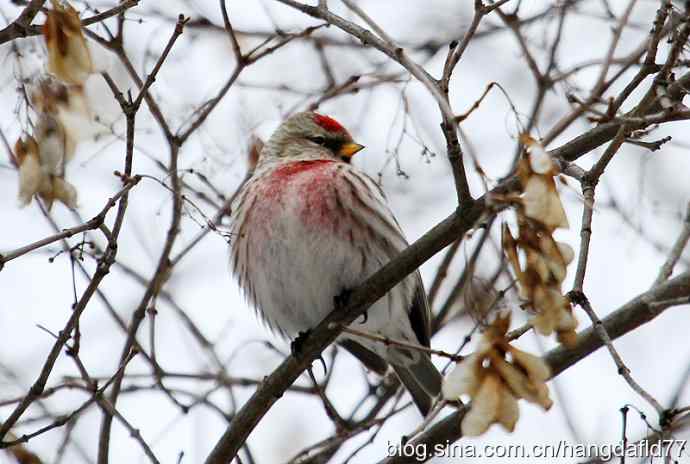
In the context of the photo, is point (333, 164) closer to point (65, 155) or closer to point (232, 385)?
point (232, 385)

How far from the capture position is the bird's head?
603cm

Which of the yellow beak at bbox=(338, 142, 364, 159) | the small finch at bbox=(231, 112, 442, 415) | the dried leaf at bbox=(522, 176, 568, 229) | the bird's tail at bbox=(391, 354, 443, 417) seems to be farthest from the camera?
the yellow beak at bbox=(338, 142, 364, 159)

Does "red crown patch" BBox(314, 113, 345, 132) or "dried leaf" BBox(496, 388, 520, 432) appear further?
"red crown patch" BBox(314, 113, 345, 132)

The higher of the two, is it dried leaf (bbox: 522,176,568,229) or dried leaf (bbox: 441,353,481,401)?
dried leaf (bbox: 522,176,568,229)

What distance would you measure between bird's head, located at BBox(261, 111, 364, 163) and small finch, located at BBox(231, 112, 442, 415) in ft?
0.77

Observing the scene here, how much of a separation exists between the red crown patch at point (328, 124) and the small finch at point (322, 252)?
0.42 metres

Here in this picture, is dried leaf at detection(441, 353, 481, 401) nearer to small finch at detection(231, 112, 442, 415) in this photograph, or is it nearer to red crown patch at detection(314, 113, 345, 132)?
small finch at detection(231, 112, 442, 415)

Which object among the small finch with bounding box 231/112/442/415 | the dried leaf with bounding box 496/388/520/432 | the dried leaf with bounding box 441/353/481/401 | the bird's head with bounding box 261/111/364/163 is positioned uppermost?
the bird's head with bounding box 261/111/364/163

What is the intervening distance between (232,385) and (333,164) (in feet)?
4.60

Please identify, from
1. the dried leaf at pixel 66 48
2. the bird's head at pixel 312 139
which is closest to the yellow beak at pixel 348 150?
the bird's head at pixel 312 139

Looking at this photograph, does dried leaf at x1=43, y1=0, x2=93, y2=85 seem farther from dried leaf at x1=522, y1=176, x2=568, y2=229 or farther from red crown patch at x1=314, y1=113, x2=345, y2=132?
red crown patch at x1=314, y1=113, x2=345, y2=132

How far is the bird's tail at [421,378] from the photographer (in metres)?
5.67

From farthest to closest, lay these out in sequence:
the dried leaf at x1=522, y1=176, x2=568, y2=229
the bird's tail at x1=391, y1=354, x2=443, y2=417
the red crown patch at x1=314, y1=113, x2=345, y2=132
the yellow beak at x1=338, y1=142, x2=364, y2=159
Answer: the red crown patch at x1=314, y1=113, x2=345, y2=132 → the yellow beak at x1=338, y1=142, x2=364, y2=159 → the bird's tail at x1=391, y1=354, x2=443, y2=417 → the dried leaf at x1=522, y1=176, x2=568, y2=229

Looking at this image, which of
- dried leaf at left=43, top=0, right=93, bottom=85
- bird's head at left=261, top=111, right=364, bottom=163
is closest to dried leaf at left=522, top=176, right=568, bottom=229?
dried leaf at left=43, top=0, right=93, bottom=85
